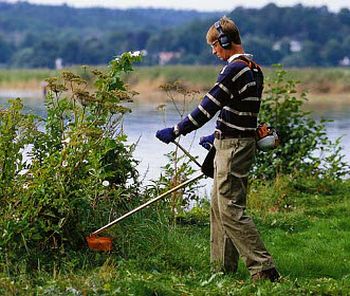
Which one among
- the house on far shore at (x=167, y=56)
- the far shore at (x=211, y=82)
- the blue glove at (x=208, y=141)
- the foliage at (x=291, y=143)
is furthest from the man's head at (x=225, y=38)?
the house on far shore at (x=167, y=56)

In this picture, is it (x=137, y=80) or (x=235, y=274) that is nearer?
(x=235, y=274)

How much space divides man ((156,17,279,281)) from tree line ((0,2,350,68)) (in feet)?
29.0

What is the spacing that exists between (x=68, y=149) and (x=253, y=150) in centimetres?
120

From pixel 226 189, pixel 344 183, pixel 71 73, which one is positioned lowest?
pixel 344 183

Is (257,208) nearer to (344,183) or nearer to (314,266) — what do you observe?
(344,183)

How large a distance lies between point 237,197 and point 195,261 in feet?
2.30

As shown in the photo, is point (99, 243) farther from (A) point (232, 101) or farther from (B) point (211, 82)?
(B) point (211, 82)

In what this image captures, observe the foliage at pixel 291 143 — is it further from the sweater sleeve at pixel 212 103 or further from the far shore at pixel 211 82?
the far shore at pixel 211 82

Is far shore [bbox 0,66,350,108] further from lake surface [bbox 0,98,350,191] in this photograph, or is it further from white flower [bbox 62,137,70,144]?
white flower [bbox 62,137,70,144]

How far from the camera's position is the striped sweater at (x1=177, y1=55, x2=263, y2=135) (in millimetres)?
6227

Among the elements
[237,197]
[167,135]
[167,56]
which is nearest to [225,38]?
[167,135]

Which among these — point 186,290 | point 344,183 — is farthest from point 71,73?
point 344,183

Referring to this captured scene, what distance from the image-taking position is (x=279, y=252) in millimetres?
7535

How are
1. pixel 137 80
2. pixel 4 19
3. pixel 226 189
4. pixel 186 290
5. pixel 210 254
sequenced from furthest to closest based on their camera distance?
pixel 4 19, pixel 137 80, pixel 210 254, pixel 226 189, pixel 186 290
